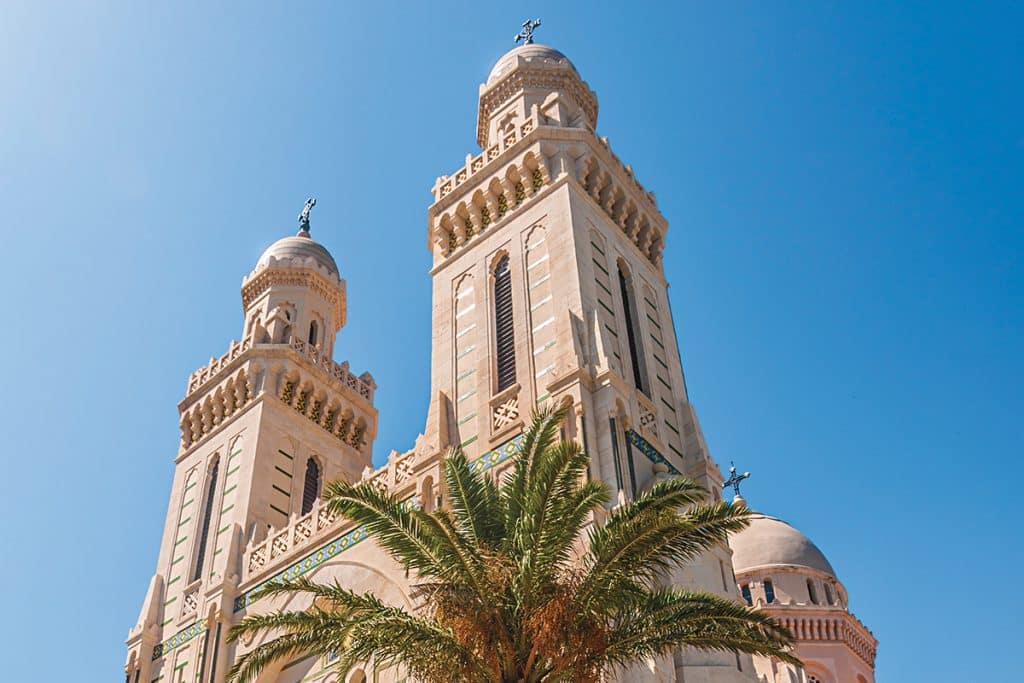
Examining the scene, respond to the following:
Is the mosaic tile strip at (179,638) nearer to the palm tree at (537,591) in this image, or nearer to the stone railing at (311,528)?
the stone railing at (311,528)

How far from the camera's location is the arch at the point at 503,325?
23.5 metres

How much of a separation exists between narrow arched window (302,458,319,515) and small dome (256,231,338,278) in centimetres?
768

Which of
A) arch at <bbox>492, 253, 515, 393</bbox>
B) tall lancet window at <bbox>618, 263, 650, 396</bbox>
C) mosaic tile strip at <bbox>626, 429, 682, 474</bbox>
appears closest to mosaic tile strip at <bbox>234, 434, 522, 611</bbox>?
arch at <bbox>492, 253, 515, 393</bbox>

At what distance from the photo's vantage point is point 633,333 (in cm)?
2517

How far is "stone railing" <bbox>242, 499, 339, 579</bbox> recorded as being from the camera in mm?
25547

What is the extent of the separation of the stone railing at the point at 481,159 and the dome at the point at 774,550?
16529 millimetres

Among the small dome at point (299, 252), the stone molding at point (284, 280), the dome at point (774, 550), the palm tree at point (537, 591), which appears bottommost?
the palm tree at point (537, 591)

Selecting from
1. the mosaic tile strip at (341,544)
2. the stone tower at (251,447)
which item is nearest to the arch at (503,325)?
the mosaic tile strip at (341,544)

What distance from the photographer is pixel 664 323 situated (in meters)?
26.8

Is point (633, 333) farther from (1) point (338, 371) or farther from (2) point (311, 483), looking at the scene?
(1) point (338, 371)

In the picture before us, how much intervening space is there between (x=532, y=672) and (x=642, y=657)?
2.07 meters

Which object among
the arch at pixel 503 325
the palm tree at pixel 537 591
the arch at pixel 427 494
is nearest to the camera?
the palm tree at pixel 537 591

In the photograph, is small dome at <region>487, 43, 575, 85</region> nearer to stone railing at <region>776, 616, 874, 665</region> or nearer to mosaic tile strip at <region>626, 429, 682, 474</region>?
mosaic tile strip at <region>626, 429, 682, 474</region>

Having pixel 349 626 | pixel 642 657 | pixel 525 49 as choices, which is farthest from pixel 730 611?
→ pixel 525 49
